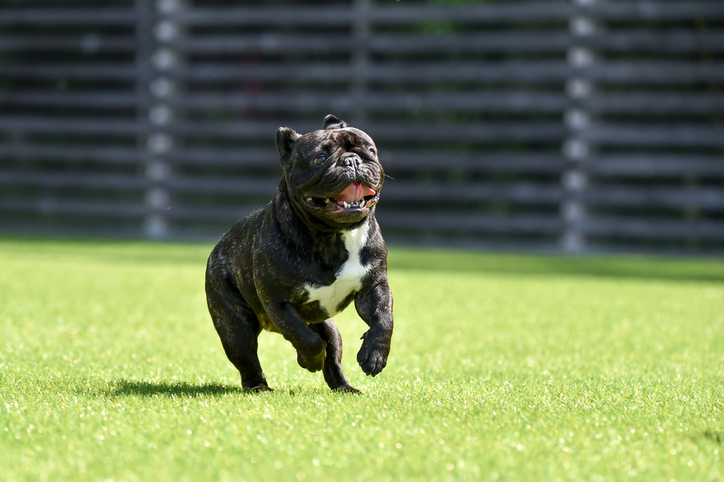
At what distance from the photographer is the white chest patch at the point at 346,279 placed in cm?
324

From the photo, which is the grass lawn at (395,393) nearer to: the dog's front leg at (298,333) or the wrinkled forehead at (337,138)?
the dog's front leg at (298,333)

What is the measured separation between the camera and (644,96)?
12031mm

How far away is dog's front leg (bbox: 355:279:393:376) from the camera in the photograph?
318 centimetres

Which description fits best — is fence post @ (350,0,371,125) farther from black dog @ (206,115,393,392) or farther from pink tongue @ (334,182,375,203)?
pink tongue @ (334,182,375,203)

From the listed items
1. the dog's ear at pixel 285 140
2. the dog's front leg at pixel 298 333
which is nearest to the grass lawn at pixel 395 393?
the dog's front leg at pixel 298 333

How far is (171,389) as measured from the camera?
133 inches

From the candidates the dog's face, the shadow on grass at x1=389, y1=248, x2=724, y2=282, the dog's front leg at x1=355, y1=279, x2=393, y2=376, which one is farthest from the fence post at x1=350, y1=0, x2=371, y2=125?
the dog's front leg at x1=355, y1=279, x2=393, y2=376

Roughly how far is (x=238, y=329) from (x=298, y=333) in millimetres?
409

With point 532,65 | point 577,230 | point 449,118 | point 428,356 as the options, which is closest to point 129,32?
A: point 449,118

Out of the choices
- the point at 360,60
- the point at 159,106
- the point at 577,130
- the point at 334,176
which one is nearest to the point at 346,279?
the point at 334,176

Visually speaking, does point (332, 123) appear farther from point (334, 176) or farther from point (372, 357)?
point (372, 357)

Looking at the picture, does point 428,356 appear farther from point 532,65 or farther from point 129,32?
point 129,32

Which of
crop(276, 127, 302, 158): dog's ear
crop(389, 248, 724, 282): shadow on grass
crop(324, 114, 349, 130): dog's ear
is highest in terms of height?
crop(324, 114, 349, 130): dog's ear

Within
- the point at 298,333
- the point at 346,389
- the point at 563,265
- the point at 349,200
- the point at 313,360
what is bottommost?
the point at 563,265
